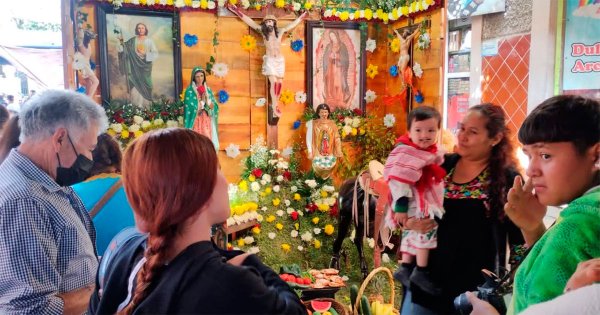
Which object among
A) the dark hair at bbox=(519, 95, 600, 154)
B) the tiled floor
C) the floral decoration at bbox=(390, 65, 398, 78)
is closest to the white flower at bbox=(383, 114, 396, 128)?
the floral decoration at bbox=(390, 65, 398, 78)

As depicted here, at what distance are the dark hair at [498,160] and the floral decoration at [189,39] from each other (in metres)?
4.69

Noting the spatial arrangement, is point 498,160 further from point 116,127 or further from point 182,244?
point 116,127

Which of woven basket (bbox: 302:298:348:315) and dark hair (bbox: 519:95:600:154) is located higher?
dark hair (bbox: 519:95:600:154)

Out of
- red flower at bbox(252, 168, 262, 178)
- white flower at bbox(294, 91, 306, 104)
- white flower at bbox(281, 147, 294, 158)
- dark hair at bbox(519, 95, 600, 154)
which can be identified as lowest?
red flower at bbox(252, 168, 262, 178)

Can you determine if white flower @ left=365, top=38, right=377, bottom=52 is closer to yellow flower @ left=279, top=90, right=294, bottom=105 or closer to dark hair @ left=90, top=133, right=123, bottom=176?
yellow flower @ left=279, top=90, right=294, bottom=105

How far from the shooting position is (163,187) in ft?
3.39

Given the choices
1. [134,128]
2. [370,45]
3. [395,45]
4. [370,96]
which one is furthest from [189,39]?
[395,45]

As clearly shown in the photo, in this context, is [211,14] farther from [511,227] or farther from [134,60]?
[511,227]

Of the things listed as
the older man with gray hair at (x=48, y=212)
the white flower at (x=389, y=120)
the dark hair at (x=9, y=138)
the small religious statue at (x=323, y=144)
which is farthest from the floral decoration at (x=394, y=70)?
the dark hair at (x=9, y=138)

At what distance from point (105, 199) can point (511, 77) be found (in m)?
3.77

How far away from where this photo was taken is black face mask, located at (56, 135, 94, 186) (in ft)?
5.81

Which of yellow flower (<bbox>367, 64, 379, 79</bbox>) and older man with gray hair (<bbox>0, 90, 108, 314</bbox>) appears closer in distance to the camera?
older man with gray hair (<bbox>0, 90, 108, 314</bbox>)

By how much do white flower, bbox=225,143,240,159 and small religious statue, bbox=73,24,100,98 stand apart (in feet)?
6.11

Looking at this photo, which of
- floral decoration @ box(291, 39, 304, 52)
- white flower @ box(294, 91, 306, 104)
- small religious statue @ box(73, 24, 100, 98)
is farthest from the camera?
white flower @ box(294, 91, 306, 104)
